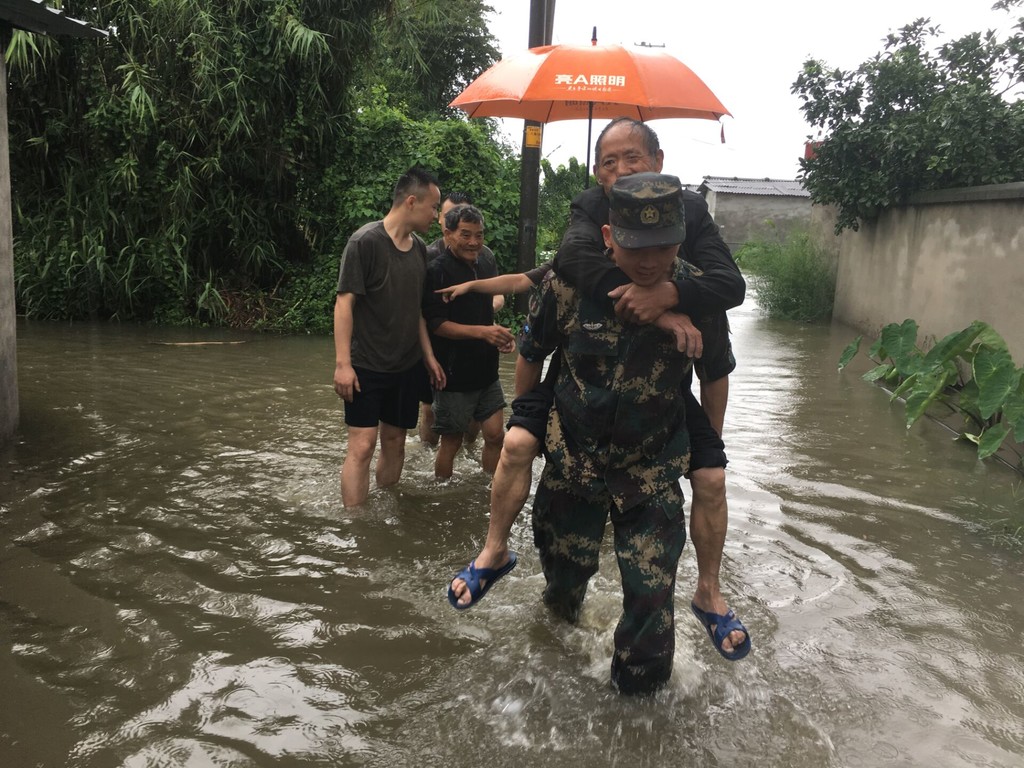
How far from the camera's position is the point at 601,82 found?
20.1 feet

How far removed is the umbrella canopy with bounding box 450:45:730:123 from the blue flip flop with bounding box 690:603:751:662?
3737mm

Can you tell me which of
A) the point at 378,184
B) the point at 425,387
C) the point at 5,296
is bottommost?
the point at 425,387

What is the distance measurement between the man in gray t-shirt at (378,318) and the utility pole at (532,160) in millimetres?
4517

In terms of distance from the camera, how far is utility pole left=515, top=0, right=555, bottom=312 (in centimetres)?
941

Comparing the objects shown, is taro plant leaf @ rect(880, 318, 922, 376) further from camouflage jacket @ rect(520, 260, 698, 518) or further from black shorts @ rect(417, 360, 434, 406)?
camouflage jacket @ rect(520, 260, 698, 518)

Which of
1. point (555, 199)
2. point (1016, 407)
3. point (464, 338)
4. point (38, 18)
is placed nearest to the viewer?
point (464, 338)

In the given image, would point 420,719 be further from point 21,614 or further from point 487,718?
point 21,614

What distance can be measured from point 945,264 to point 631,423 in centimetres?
780

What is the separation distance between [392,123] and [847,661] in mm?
10840

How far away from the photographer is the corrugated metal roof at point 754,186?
3119cm

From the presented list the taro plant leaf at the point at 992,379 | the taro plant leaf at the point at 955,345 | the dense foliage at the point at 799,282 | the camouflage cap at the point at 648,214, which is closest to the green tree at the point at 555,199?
the dense foliage at the point at 799,282

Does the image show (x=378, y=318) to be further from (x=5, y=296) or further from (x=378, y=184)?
(x=378, y=184)

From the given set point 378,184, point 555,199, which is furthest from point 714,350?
point 555,199

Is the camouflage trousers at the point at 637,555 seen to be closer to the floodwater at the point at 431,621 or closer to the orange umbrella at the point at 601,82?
the floodwater at the point at 431,621
